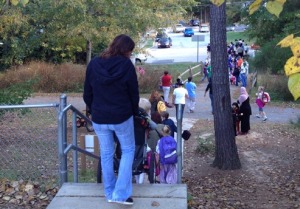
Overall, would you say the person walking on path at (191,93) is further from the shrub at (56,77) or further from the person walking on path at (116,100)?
the person walking on path at (116,100)

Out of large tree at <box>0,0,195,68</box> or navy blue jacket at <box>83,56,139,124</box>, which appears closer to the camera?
navy blue jacket at <box>83,56,139,124</box>

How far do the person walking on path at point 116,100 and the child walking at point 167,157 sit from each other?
1.62 m

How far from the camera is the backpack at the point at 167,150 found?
271 inches

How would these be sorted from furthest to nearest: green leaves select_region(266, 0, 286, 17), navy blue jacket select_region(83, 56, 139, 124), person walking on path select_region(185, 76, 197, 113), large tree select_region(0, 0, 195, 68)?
person walking on path select_region(185, 76, 197, 113)
large tree select_region(0, 0, 195, 68)
navy blue jacket select_region(83, 56, 139, 124)
green leaves select_region(266, 0, 286, 17)

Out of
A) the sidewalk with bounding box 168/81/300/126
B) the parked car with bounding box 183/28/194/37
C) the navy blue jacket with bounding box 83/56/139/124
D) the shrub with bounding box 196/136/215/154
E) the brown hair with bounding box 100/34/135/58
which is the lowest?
the sidewalk with bounding box 168/81/300/126

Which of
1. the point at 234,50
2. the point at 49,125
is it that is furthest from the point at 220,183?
the point at 234,50

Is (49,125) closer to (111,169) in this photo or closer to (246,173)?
(246,173)

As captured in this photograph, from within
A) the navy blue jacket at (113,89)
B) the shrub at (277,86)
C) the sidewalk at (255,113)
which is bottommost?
the sidewalk at (255,113)

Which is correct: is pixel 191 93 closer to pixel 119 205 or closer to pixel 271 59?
pixel 271 59

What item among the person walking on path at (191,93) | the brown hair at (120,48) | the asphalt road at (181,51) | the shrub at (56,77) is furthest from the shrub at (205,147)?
the asphalt road at (181,51)

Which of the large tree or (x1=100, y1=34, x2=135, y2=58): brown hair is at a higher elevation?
the large tree

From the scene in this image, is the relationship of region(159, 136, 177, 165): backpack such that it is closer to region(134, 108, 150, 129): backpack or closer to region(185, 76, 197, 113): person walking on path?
region(134, 108, 150, 129): backpack

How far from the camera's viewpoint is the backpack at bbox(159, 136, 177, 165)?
6.89 metres

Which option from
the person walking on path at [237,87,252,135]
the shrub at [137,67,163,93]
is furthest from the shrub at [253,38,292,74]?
the person walking on path at [237,87,252,135]
